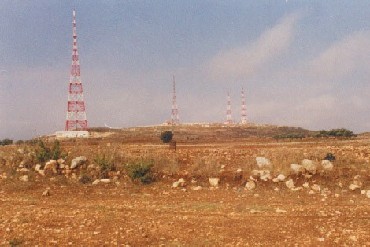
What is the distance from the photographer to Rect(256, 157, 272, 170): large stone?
52.0ft

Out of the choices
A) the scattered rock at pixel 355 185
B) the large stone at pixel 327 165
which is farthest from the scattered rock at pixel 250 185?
the scattered rock at pixel 355 185

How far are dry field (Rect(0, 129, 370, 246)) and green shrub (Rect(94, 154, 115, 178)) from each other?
378mm

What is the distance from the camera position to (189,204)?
40.7 ft

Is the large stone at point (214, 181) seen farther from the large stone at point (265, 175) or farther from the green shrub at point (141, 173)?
the green shrub at point (141, 173)

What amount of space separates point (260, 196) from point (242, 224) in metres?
3.32

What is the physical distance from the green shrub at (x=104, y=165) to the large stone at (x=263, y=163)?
5.51 metres

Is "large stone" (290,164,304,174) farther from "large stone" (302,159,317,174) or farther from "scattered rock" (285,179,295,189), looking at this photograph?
"scattered rock" (285,179,295,189)

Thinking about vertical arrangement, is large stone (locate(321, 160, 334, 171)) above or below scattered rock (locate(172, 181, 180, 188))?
above

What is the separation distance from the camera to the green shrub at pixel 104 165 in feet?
53.2

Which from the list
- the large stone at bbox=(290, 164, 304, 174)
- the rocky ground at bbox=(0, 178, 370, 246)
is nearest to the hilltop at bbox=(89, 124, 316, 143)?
the large stone at bbox=(290, 164, 304, 174)

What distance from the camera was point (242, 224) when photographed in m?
10.2

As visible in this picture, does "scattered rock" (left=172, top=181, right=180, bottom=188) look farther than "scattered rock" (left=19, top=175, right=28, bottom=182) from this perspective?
No

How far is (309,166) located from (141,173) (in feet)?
19.5

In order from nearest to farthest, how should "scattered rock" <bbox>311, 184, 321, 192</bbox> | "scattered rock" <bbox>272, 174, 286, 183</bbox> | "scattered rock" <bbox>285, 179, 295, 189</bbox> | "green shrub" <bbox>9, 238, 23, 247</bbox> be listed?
1. "green shrub" <bbox>9, 238, 23, 247</bbox>
2. "scattered rock" <bbox>311, 184, 321, 192</bbox>
3. "scattered rock" <bbox>285, 179, 295, 189</bbox>
4. "scattered rock" <bbox>272, 174, 286, 183</bbox>
